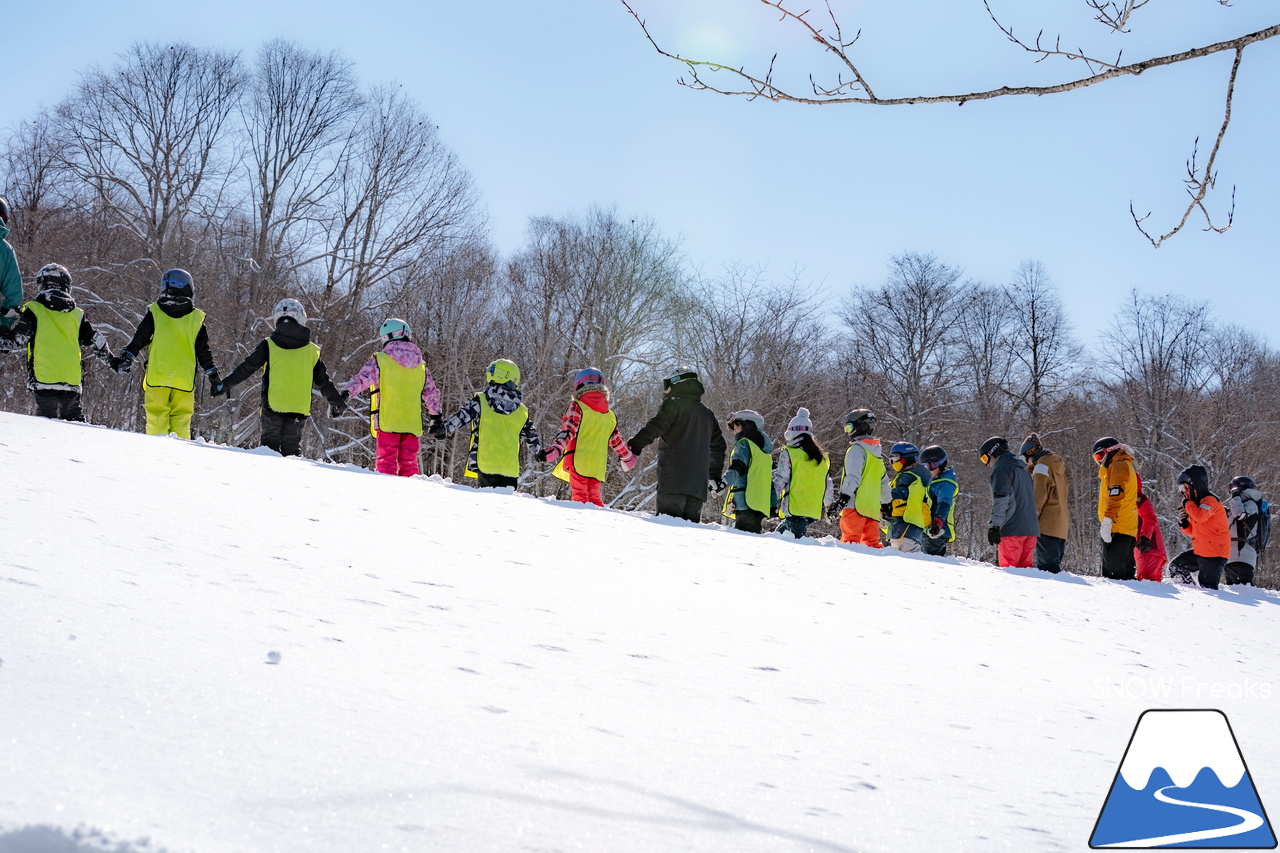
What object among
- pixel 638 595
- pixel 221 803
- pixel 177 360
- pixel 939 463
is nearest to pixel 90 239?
pixel 177 360

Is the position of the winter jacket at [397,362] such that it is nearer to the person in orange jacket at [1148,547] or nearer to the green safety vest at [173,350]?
the green safety vest at [173,350]

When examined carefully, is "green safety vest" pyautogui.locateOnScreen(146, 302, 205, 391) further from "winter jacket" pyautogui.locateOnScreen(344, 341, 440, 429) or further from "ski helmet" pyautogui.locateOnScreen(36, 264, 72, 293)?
"winter jacket" pyautogui.locateOnScreen(344, 341, 440, 429)

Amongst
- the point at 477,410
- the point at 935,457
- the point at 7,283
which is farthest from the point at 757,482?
the point at 7,283

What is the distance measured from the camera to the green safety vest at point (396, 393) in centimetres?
845

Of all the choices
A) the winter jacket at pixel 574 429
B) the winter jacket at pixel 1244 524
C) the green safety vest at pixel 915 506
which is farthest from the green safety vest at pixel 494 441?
the winter jacket at pixel 1244 524

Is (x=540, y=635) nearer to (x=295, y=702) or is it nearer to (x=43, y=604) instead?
(x=295, y=702)

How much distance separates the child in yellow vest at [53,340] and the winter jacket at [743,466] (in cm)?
617

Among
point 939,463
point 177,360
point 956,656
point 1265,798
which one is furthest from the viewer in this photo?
point 939,463

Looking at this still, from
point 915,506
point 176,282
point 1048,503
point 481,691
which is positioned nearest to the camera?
point 481,691

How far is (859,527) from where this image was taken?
33.9 ft

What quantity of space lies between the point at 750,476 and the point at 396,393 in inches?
149

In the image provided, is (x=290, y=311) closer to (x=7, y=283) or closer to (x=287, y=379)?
(x=287, y=379)

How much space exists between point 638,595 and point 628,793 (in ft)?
6.86

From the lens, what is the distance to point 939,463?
1031 cm
